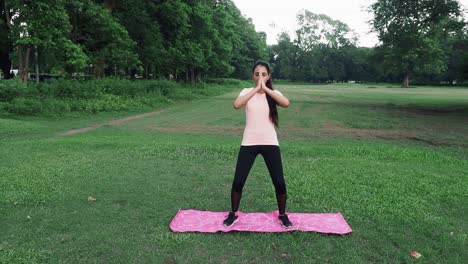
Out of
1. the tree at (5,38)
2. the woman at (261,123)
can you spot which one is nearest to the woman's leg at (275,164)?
the woman at (261,123)

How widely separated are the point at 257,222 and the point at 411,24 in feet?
79.3

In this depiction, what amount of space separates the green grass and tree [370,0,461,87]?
14.5m

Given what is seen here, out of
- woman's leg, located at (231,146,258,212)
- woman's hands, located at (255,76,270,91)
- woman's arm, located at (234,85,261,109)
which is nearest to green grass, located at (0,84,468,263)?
woman's leg, located at (231,146,258,212)

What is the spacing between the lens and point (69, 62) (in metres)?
20.7

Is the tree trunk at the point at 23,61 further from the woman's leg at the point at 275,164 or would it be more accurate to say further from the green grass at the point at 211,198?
the woman's leg at the point at 275,164

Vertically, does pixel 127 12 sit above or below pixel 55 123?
above

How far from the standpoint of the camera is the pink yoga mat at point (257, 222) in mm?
4738

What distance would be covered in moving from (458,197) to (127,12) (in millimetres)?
26963

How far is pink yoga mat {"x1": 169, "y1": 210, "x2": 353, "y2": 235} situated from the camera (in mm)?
4738

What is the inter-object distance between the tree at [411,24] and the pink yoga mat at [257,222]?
22.7m

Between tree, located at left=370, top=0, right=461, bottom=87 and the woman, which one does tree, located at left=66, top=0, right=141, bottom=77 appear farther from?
the woman

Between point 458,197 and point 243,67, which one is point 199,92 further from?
point 243,67

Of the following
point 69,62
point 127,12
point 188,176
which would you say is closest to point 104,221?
point 188,176

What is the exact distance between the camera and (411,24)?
2480 centimetres
